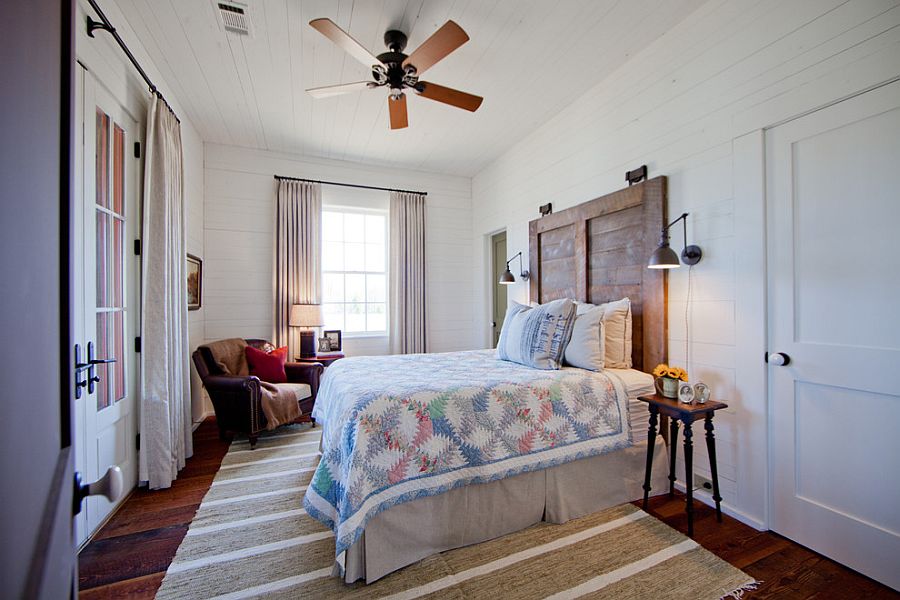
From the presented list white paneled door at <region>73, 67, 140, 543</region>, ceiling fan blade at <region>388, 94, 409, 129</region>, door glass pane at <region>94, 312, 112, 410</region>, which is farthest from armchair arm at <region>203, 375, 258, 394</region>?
ceiling fan blade at <region>388, 94, 409, 129</region>

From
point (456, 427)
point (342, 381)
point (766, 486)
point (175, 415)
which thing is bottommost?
point (766, 486)

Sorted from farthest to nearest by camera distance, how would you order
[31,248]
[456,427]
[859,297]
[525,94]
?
1. [525,94]
2. [456,427]
3. [859,297]
4. [31,248]

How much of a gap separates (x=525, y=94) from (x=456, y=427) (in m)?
2.94

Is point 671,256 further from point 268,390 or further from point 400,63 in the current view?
point 268,390

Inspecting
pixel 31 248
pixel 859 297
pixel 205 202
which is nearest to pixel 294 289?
pixel 205 202

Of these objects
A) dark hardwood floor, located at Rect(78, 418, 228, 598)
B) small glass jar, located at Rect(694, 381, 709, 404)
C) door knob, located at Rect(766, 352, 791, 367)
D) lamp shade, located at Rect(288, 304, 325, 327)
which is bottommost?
dark hardwood floor, located at Rect(78, 418, 228, 598)

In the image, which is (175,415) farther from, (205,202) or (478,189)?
(478,189)

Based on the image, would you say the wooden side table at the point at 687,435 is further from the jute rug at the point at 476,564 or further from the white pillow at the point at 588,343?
the white pillow at the point at 588,343

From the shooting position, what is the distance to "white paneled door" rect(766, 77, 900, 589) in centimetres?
167

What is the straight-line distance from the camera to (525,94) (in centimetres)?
339

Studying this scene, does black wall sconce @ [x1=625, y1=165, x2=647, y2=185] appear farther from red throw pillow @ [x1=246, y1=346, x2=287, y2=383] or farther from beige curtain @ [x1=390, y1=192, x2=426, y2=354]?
red throw pillow @ [x1=246, y1=346, x2=287, y2=383]

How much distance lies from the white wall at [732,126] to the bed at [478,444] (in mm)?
261

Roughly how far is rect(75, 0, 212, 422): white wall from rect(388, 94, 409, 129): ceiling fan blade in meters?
1.64

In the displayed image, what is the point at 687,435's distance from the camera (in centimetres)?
205
